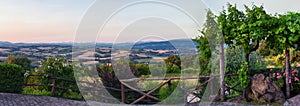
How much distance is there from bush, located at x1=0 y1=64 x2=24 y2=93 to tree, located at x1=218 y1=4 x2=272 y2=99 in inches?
230

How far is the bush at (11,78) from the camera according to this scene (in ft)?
28.9

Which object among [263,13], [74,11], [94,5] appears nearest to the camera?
[94,5]

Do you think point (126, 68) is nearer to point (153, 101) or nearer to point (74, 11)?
point (153, 101)

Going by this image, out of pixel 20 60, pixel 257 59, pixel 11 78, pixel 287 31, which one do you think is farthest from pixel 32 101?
pixel 257 59

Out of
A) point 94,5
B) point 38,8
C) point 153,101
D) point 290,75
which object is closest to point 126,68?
point 153,101

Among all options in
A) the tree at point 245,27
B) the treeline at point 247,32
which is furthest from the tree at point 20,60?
the tree at point 245,27

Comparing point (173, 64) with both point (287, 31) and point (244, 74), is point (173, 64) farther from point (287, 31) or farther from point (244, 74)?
point (287, 31)

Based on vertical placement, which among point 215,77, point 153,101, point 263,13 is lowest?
point 153,101

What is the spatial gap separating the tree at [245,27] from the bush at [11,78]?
5.83 meters

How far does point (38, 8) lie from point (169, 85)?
5.28 meters

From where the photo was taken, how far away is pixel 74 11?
10.2 m

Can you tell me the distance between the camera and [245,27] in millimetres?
7809

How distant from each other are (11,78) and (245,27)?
6515 mm

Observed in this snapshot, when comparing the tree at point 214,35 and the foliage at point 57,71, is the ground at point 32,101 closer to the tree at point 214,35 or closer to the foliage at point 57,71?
the foliage at point 57,71
